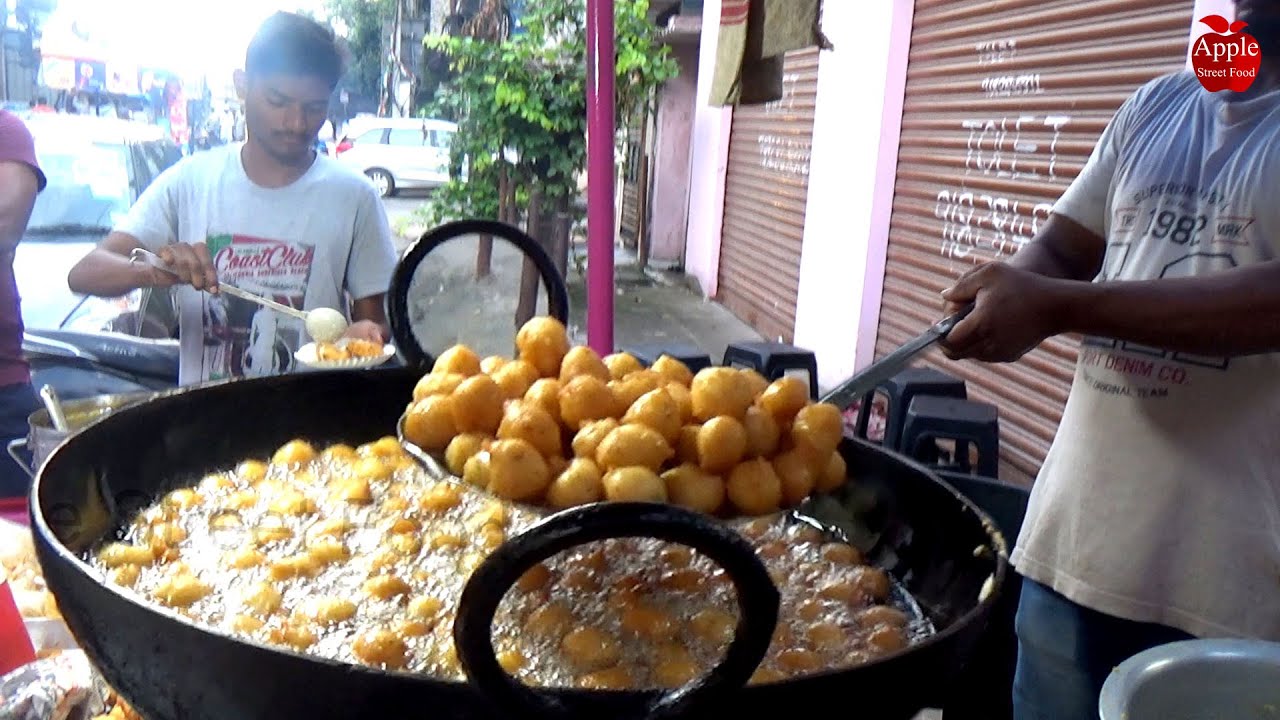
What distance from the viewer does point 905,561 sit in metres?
1.46

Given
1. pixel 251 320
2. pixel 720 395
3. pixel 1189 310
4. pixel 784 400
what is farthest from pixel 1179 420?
pixel 251 320

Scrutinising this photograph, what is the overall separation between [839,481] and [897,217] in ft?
16.5

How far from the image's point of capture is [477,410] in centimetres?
133

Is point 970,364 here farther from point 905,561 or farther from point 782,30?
point 905,561

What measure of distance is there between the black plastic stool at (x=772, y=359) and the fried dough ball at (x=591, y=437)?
368 centimetres

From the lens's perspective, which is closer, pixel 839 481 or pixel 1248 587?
pixel 839 481

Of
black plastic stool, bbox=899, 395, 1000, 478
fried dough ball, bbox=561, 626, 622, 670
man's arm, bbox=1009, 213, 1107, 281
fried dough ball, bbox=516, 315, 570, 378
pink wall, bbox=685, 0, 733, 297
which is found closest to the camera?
fried dough ball, bbox=561, 626, 622, 670

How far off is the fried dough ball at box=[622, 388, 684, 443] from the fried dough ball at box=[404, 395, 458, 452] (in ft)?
0.83

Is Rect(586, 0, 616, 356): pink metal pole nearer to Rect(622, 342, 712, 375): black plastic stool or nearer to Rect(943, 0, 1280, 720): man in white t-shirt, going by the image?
Rect(943, 0, 1280, 720): man in white t-shirt

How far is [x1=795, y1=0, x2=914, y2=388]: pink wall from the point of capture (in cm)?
607

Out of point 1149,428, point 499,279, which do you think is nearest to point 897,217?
point 499,279

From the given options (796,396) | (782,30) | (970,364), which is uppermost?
(782,30)

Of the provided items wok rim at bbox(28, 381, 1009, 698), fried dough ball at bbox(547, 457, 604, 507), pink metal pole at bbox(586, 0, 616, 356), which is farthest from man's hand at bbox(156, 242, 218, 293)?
fried dough ball at bbox(547, 457, 604, 507)

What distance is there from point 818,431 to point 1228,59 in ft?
4.46
